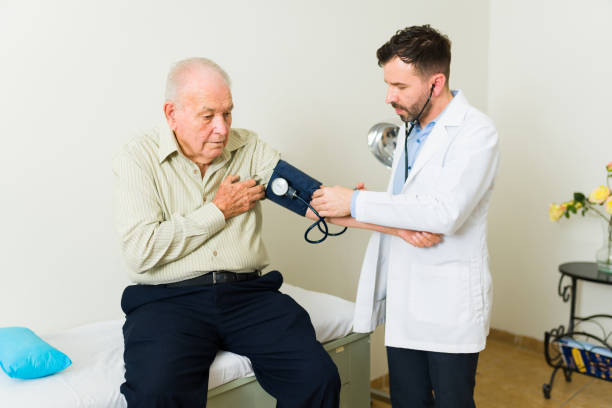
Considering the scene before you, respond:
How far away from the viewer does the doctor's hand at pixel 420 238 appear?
4.82 ft

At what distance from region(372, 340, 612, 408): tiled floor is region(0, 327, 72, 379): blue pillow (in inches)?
62.0

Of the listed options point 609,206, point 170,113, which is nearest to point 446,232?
point 170,113

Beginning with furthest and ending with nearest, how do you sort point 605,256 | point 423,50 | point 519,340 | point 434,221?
point 519,340, point 605,256, point 423,50, point 434,221

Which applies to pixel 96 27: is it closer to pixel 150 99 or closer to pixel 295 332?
pixel 150 99

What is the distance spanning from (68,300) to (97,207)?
33cm

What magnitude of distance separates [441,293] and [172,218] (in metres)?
0.81

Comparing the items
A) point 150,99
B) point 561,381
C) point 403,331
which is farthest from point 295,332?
point 561,381

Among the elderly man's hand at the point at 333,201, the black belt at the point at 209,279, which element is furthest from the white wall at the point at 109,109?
the elderly man's hand at the point at 333,201

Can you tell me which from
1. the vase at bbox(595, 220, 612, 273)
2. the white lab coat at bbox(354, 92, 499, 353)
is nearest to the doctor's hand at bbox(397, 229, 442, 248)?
the white lab coat at bbox(354, 92, 499, 353)

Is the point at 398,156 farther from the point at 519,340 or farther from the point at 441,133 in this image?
the point at 519,340

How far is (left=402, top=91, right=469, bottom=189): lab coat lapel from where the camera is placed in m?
1.49

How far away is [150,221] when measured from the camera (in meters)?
1.49

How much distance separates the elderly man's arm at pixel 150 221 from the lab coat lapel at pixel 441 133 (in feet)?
1.88

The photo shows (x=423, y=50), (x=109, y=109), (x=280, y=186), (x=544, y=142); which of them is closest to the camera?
(x=423, y=50)
